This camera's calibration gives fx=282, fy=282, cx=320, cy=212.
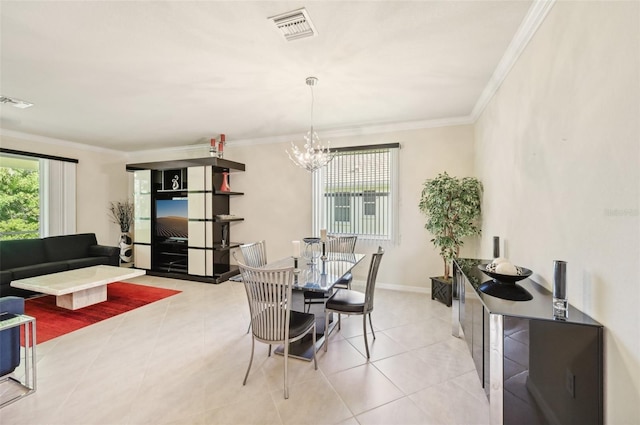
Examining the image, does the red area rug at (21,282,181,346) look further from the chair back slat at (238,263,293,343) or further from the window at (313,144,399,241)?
the window at (313,144,399,241)

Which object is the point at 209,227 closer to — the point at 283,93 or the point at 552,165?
the point at 283,93

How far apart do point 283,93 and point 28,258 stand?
496cm

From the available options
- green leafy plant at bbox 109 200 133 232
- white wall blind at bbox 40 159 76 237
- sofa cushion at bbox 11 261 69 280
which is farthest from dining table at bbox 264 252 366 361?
white wall blind at bbox 40 159 76 237

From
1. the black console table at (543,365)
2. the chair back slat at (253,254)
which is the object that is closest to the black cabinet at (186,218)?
the chair back slat at (253,254)

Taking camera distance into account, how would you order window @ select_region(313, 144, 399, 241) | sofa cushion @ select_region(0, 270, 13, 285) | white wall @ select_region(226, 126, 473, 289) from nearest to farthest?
sofa cushion @ select_region(0, 270, 13, 285) < white wall @ select_region(226, 126, 473, 289) < window @ select_region(313, 144, 399, 241)

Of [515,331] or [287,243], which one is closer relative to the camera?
[515,331]

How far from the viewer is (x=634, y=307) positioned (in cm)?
116

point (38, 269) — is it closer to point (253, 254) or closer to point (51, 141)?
point (51, 141)

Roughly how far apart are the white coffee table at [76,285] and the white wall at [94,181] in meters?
2.44

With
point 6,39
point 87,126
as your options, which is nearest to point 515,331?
point 6,39

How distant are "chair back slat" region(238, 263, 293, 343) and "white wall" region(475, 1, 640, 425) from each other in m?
1.75

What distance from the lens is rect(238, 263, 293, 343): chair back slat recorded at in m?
2.12

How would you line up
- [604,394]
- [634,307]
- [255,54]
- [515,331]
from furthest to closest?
[255,54] → [515,331] → [604,394] → [634,307]

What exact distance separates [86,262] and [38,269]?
0.66 metres
